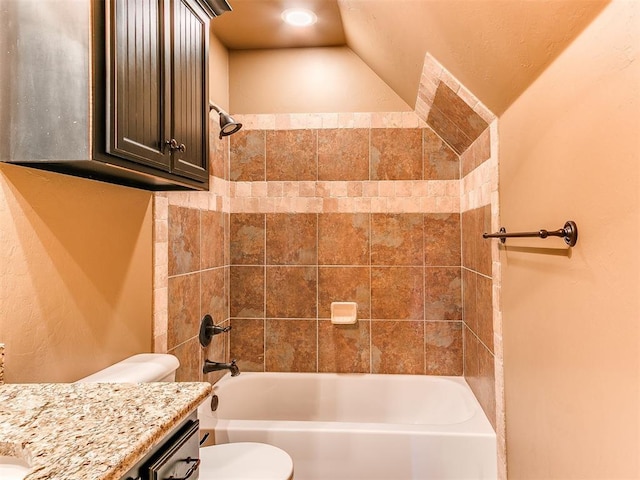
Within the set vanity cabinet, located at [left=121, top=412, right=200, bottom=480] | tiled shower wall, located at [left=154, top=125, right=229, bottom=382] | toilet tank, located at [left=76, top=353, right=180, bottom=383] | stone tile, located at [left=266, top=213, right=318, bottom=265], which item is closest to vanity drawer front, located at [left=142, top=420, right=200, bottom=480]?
vanity cabinet, located at [left=121, top=412, right=200, bottom=480]

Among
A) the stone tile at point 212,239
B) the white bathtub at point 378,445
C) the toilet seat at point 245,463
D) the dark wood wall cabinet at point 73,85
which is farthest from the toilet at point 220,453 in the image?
the stone tile at point 212,239

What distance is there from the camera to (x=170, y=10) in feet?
4.41

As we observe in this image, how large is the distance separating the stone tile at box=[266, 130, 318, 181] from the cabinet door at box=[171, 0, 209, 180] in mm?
1115

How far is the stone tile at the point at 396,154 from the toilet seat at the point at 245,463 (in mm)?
1781

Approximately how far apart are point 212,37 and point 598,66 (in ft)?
7.53

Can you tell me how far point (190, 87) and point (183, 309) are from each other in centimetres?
113

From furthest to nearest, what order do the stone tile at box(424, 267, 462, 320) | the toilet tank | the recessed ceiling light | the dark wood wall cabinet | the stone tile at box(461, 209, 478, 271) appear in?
the stone tile at box(424, 267, 462, 320) → the recessed ceiling light → the stone tile at box(461, 209, 478, 271) → the toilet tank → the dark wood wall cabinet

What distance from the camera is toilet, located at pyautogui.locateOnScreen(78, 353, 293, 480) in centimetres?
136

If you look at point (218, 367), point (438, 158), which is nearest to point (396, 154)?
point (438, 158)

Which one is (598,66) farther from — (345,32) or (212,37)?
(212,37)

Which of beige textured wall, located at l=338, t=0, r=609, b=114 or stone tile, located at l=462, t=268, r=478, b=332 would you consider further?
stone tile, located at l=462, t=268, r=478, b=332

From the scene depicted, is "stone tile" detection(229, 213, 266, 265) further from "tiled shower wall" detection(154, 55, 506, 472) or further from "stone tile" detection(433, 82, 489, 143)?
"stone tile" detection(433, 82, 489, 143)

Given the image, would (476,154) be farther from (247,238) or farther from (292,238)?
(247,238)

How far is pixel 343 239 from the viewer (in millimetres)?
2697
